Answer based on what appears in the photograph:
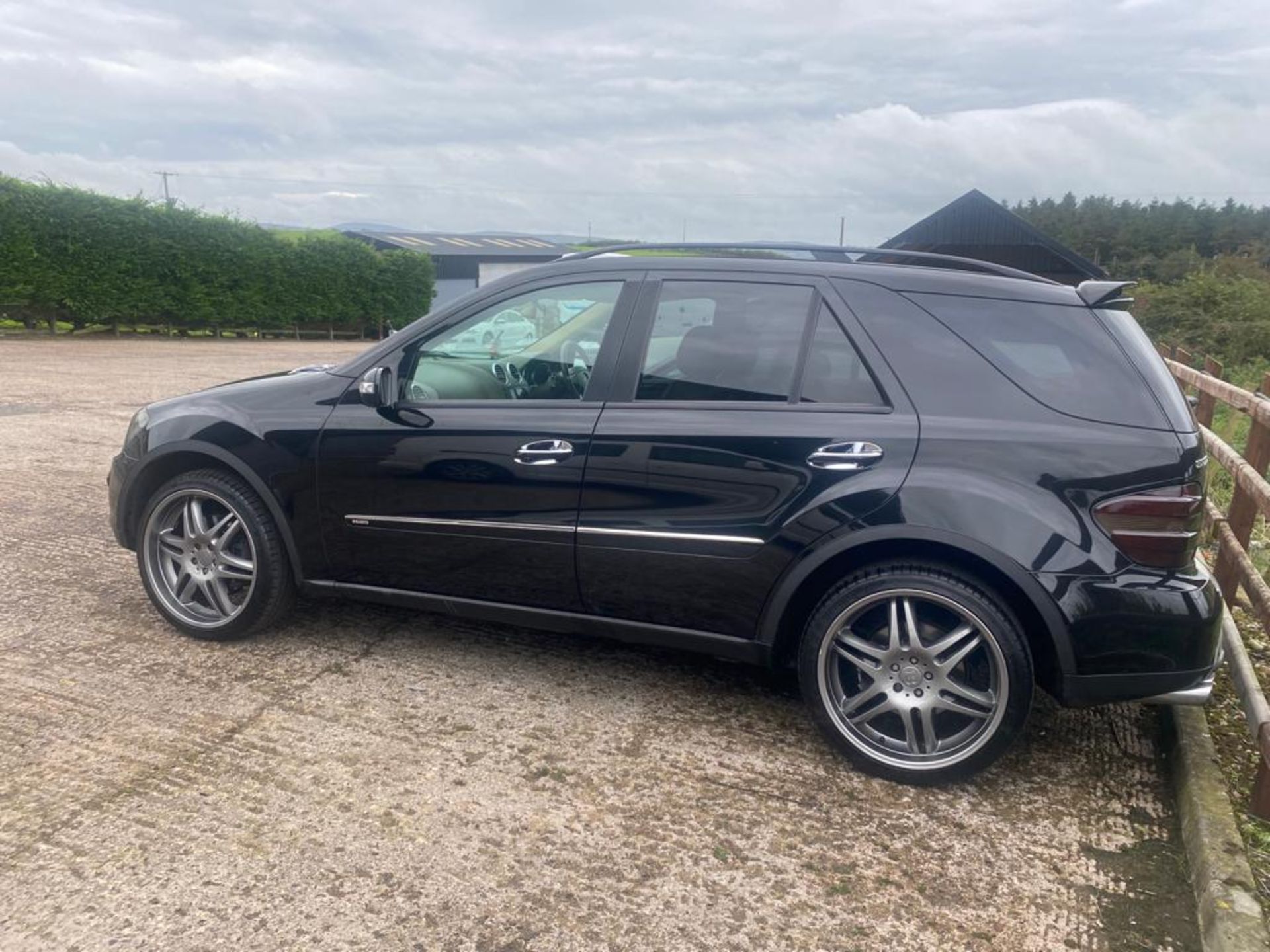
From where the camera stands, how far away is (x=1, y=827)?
2832 millimetres

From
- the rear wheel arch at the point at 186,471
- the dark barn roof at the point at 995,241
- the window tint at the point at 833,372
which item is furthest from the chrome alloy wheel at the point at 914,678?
the dark barn roof at the point at 995,241

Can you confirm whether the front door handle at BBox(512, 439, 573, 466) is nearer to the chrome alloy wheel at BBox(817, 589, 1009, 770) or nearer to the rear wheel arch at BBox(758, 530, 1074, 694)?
Result: the rear wheel arch at BBox(758, 530, 1074, 694)

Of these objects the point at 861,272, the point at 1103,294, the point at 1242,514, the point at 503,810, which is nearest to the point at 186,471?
the point at 503,810

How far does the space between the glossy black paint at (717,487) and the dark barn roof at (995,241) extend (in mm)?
24633

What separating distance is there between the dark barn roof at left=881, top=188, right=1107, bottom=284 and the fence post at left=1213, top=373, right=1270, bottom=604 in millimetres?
22868

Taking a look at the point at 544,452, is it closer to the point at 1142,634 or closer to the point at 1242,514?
the point at 1142,634

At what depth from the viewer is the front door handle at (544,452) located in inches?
140

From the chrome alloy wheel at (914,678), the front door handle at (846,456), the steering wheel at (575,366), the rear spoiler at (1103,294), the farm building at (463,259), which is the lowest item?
the chrome alloy wheel at (914,678)

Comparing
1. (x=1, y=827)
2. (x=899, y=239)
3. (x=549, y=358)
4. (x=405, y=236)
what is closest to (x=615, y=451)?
(x=549, y=358)

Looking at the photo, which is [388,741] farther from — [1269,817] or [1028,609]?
[1269,817]

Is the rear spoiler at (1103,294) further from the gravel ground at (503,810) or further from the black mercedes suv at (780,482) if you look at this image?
the gravel ground at (503,810)

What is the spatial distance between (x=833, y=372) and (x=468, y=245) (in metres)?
51.0

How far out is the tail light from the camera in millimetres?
2938

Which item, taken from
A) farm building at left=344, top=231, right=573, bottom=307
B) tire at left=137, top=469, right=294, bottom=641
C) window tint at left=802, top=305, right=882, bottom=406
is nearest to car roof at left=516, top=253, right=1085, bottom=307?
window tint at left=802, top=305, right=882, bottom=406
